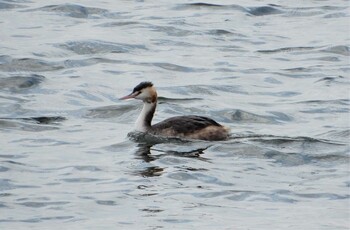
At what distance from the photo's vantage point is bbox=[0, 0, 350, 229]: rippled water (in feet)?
42.5

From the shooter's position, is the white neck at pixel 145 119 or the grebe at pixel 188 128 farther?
the white neck at pixel 145 119

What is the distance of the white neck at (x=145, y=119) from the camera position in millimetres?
16203

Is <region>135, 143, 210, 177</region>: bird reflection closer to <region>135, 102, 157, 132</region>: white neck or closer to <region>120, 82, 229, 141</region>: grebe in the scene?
<region>120, 82, 229, 141</region>: grebe

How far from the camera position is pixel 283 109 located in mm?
18000

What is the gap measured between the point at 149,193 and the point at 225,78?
692 centimetres

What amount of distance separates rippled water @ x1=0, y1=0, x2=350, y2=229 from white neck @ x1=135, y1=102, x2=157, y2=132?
0.17 meters

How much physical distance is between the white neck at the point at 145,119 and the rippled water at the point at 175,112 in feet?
0.56

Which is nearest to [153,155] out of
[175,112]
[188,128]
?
[188,128]

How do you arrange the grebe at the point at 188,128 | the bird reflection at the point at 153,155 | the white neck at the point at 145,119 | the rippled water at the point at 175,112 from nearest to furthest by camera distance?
the rippled water at the point at 175,112 < the bird reflection at the point at 153,155 < the grebe at the point at 188,128 < the white neck at the point at 145,119

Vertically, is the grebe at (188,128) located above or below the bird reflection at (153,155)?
above

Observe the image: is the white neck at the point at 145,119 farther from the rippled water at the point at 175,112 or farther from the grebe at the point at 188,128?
the rippled water at the point at 175,112

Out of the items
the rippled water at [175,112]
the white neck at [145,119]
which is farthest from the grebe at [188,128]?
the rippled water at [175,112]

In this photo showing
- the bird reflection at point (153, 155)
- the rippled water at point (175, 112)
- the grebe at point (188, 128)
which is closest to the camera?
the rippled water at point (175, 112)

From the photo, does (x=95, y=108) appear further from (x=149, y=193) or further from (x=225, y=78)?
(x=149, y=193)
